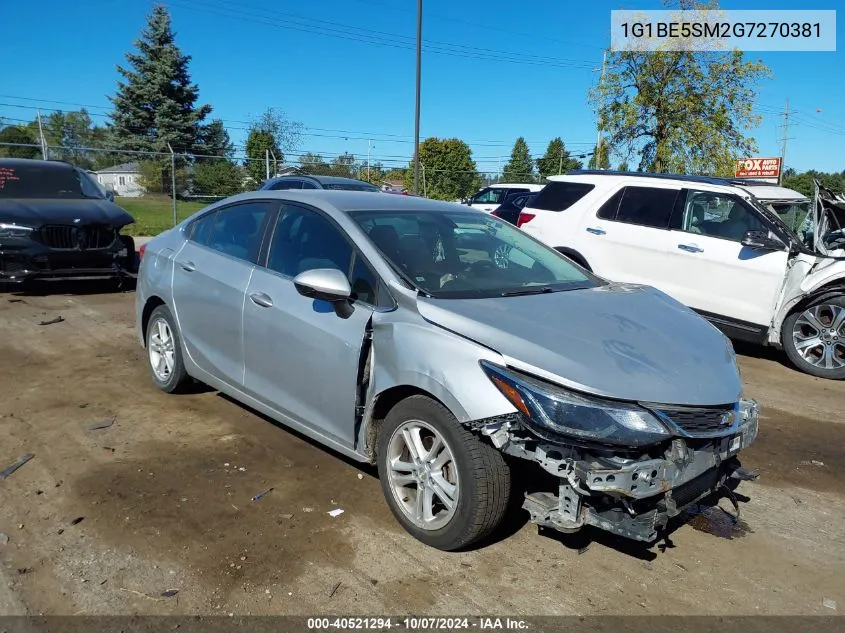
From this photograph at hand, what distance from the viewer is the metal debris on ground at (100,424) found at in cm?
465

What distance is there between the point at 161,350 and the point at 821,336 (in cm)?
615

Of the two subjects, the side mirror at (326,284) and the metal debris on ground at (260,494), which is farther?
the metal debris on ground at (260,494)

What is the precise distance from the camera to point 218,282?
4.48m

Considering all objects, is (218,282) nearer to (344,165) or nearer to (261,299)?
(261,299)

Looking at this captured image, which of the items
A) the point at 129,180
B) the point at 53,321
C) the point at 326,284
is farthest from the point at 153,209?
the point at 326,284

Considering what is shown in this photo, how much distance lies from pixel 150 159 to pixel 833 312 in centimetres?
1913

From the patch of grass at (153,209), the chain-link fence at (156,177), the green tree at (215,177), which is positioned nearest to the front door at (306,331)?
the chain-link fence at (156,177)

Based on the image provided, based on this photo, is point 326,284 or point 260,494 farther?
point 260,494

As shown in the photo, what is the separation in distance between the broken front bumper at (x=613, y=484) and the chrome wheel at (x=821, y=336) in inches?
180

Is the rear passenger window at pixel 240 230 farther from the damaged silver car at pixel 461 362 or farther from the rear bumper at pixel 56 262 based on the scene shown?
the rear bumper at pixel 56 262

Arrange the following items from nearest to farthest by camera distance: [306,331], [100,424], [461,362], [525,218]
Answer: [461,362] < [306,331] < [100,424] < [525,218]

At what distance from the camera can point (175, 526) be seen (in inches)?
134

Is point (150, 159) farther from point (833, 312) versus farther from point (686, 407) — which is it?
point (686, 407)

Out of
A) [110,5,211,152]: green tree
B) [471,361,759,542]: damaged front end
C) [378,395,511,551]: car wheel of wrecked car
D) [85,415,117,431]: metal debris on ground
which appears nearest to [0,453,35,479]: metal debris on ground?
[85,415,117,431]: metal debris on ground
